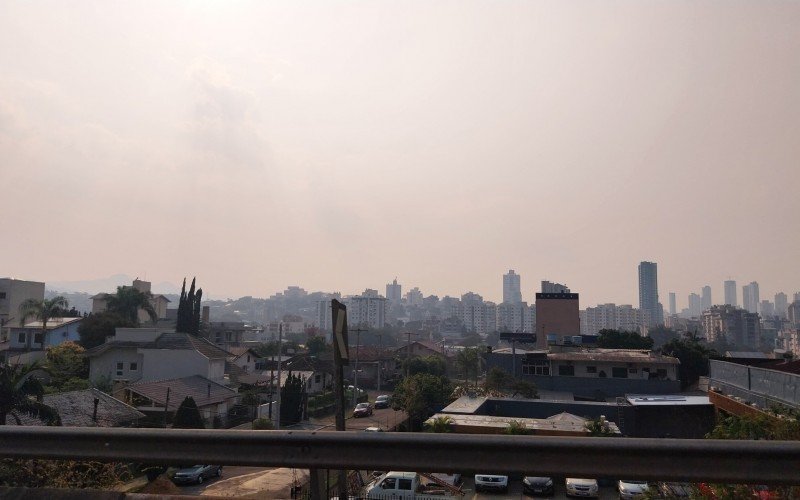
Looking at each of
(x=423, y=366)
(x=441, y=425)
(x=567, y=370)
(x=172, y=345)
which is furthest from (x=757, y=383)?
(x=423, y=366)

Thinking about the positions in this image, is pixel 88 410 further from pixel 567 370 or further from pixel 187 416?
pixel 567 370

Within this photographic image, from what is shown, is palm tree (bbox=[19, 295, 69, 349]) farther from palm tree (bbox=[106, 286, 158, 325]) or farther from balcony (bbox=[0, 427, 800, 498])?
balcony (bbox=[0, 427, 800, 498])

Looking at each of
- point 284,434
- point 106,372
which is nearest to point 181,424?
point 106,372

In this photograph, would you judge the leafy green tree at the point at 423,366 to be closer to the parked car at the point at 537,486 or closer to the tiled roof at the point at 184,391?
the tiled roof at the point at 184,391

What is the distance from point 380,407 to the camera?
50062mm

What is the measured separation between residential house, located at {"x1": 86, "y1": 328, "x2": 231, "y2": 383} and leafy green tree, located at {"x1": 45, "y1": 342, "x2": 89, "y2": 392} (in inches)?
29.5

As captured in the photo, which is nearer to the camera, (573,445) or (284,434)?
(573,445)

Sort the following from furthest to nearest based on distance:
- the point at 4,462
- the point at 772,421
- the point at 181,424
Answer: the point at 181,424 < the point at 772,421 < the point at 4,462

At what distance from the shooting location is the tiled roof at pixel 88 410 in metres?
25.2

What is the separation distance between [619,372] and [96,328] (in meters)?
49.9

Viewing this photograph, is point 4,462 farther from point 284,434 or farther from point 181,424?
point 181,424

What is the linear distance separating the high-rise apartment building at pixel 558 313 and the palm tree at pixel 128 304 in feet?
185

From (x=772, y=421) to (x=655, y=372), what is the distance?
4084cm

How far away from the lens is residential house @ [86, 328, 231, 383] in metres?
42.4
